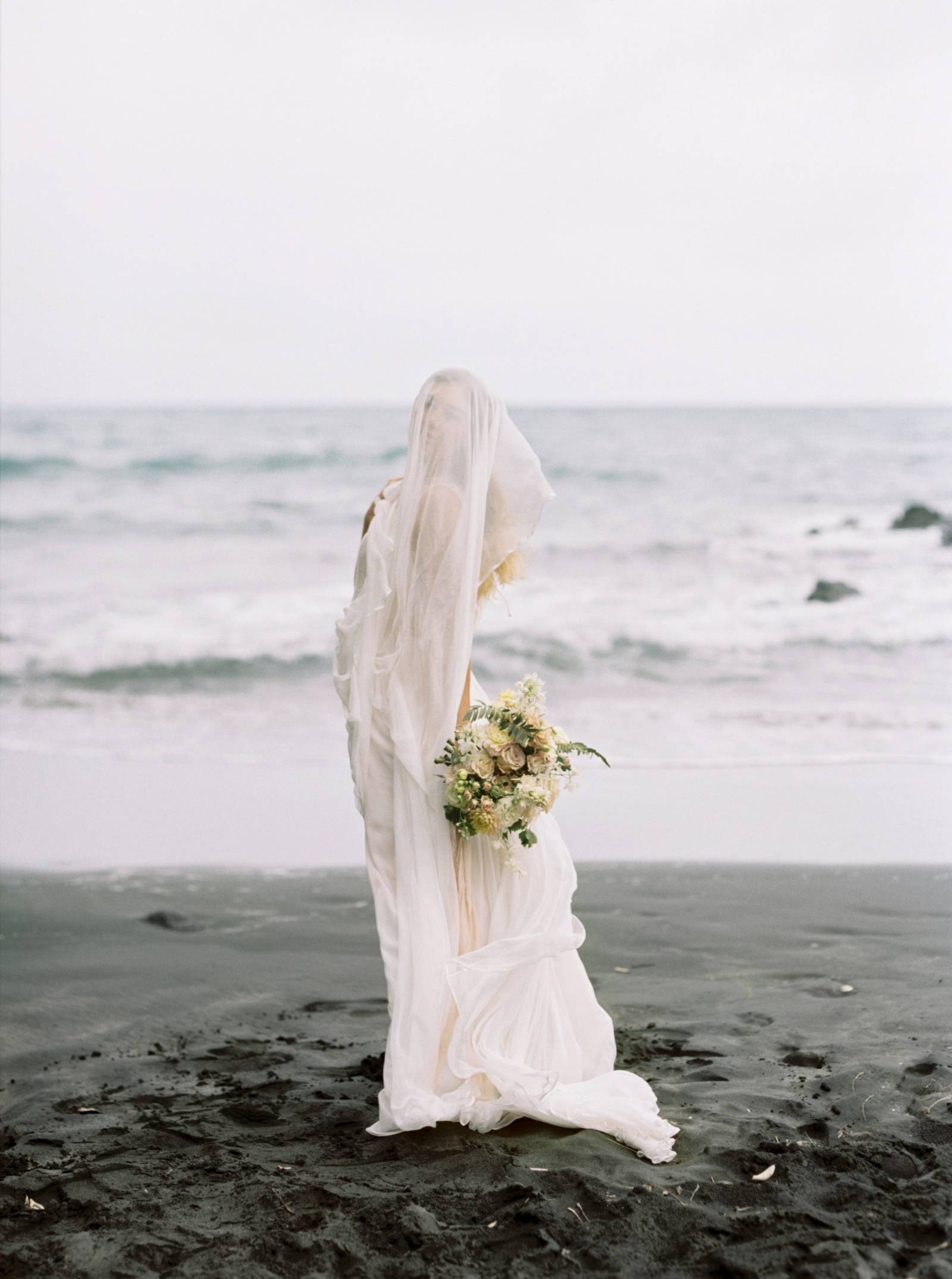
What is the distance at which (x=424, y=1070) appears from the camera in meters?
3.70

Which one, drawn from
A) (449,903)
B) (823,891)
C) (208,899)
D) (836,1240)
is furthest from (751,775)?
(836,1240)

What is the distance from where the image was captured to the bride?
145 inches

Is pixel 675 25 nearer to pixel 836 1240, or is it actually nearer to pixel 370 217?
pixel 370 217

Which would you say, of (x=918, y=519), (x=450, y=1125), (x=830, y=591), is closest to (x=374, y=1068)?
(x=450, y=1125)

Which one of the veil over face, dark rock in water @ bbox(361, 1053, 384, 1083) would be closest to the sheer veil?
the veil over face

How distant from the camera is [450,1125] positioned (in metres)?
3.71

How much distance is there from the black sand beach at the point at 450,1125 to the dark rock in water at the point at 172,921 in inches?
0.7

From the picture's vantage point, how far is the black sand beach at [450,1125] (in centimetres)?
297

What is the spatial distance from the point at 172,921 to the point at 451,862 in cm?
270

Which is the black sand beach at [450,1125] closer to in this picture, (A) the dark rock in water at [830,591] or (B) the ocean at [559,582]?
(B) the ocean at [559,582]

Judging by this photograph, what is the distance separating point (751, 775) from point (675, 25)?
40.5ft

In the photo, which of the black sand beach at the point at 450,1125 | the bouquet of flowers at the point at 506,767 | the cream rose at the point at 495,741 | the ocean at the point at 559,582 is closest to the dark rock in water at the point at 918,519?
the ocean at the point at 559,582

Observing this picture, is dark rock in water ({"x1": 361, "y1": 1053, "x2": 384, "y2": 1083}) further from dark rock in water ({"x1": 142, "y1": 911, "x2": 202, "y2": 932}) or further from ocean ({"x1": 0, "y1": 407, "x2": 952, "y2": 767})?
ocean ({"x1": 0, "y1": 407, "x2": 952, "y2": 767})

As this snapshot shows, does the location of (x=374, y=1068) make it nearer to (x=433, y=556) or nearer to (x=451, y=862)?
(x=451, y=862)
